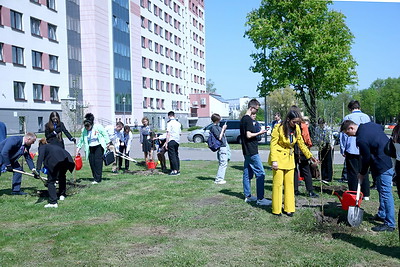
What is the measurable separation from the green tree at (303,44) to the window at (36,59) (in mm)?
21940

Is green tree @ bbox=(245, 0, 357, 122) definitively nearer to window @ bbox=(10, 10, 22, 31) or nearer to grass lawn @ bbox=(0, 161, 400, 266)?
grass lawn @ bbox=(0, 161, 400, 266)

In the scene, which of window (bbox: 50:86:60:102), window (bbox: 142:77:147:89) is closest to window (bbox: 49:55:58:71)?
window (bbox: 50:86:60:102)

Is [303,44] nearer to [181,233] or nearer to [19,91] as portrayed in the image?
[181,233]

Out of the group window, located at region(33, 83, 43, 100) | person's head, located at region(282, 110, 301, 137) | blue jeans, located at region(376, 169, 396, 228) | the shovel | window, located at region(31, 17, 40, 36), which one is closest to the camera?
the shovel

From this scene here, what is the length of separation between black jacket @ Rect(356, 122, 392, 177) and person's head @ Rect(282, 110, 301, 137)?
1.01m

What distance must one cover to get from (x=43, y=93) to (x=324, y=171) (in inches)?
1341

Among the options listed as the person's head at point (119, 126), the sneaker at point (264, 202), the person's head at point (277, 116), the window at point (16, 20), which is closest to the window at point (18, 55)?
the window at point (16, 20)

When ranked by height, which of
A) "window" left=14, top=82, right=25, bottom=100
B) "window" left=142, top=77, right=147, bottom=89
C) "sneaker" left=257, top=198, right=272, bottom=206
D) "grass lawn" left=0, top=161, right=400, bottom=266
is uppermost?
"window" left=142, top=77, right=147, bottom=89

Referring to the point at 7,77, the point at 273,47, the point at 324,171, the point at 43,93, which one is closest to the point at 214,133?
the point at 324,171

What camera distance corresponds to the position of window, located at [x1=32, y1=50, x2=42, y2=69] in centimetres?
3688

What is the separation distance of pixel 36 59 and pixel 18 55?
2431 millimetres

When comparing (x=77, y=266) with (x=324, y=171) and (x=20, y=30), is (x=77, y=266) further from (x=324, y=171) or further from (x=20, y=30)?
(x=20, y=30)

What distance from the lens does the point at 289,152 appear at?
21.0 feet

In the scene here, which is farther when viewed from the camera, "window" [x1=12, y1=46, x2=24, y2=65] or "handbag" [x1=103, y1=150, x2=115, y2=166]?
"window" [x1=12, y1=46, x2=24, y2=65]
